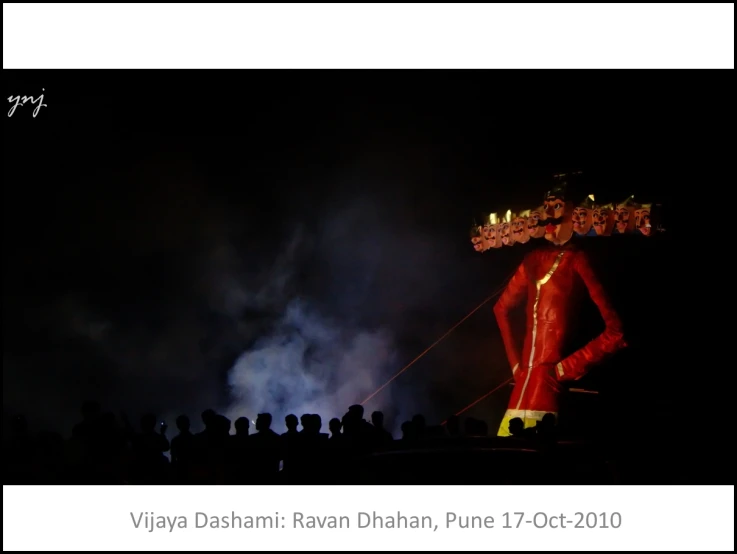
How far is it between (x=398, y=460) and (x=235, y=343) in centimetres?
769

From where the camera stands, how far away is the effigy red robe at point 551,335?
10180 millimetres

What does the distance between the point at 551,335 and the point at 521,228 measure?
156 centimetres

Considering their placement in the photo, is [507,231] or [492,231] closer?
[507,231]

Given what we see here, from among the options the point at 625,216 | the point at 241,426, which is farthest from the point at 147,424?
the point at 625,216

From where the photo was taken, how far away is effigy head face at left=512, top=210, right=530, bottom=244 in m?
11.0

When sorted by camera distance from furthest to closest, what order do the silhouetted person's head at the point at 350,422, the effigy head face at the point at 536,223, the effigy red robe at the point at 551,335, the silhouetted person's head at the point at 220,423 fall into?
1. the effigy head face at the point at 536,223
2. the effigy red robe at the point at 551,335
3. the silhouetted person's head at the point at 350,422
4. the silhouetted person's head at the point at 220,423

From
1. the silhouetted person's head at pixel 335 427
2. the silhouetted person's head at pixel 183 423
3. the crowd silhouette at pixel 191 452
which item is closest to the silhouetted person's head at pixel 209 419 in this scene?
the crowd silhouette at pixel 191 452

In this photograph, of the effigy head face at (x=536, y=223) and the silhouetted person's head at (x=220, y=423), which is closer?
the silhouetted person's head at (x=220, y=423)

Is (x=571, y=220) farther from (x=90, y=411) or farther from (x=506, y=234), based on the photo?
(x=90, y=411)

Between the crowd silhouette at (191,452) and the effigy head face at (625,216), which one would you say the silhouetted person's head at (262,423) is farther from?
the effigy head face at (625,216)

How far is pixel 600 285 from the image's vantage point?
10.4 meters

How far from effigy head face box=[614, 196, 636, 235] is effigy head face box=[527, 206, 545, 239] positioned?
0.96 metres

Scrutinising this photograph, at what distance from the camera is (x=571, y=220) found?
35.1 ft

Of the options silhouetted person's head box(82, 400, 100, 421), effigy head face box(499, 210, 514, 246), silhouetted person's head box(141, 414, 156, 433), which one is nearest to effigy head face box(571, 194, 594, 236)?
effigy head face box(499, 210, 514, 246)
